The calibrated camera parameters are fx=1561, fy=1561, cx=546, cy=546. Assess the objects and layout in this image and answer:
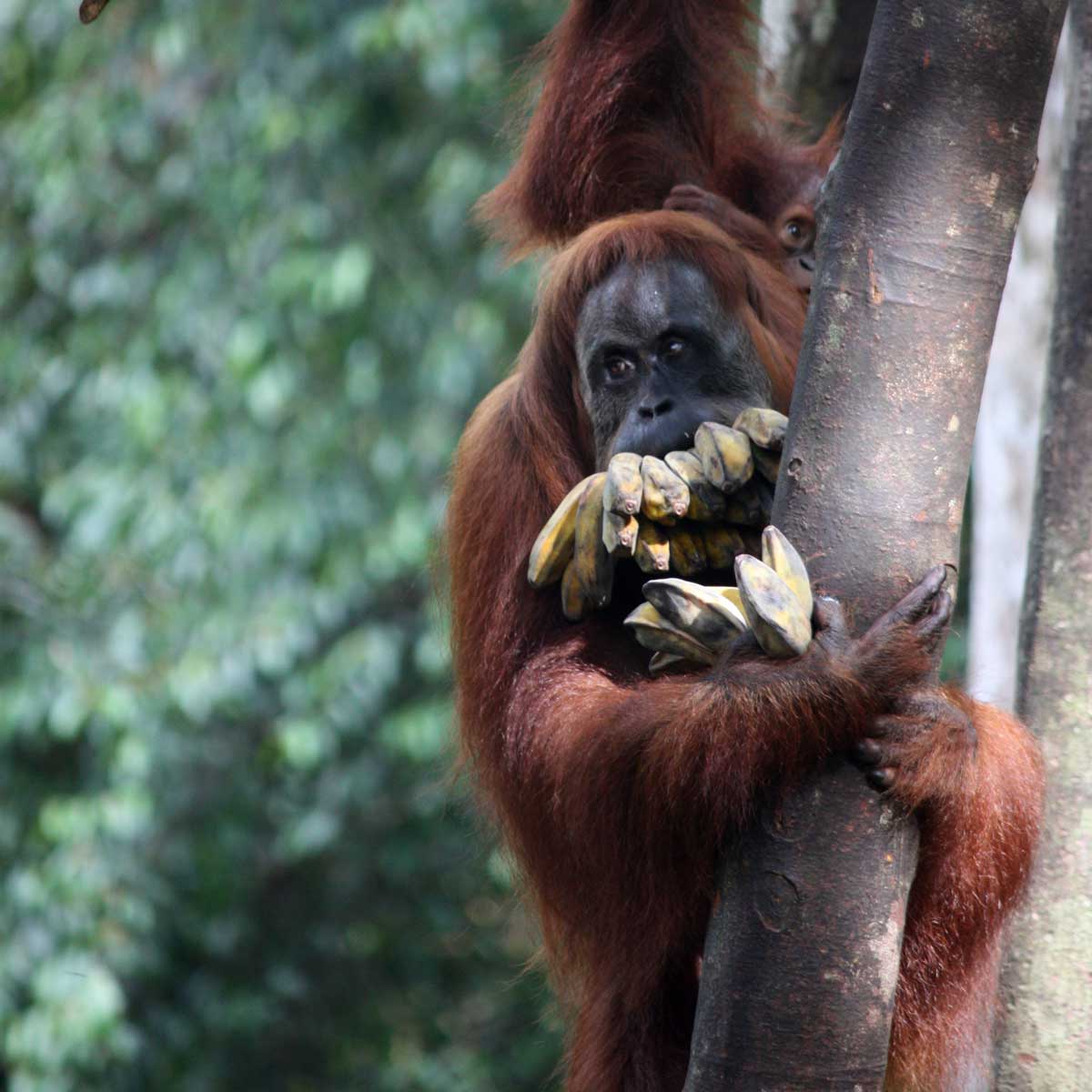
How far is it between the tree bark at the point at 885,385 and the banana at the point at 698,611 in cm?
18

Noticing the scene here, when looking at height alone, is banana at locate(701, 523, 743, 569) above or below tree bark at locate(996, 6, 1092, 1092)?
above

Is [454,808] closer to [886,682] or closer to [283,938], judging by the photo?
[283,938]

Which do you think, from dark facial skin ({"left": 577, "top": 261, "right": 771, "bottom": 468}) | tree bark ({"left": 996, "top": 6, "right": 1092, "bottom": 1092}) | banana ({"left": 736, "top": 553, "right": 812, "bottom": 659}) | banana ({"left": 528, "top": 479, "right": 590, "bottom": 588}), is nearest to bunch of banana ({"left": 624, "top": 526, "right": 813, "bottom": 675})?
banana ({"left": 736, "top": 553, "right": 812, "bottom": 659})

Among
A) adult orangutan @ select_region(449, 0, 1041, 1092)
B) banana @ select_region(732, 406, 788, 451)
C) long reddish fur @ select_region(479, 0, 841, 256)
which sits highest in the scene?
long reddish fur @ select_region(479, 0, 841, 256)

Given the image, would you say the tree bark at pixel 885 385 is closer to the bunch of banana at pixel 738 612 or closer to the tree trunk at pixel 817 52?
the bunch of banana at pixel 738 612

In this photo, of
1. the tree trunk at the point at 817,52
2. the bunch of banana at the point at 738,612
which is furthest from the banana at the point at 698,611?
the tree trunk at the point at 817,52

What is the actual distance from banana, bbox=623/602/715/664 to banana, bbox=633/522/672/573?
19 cm

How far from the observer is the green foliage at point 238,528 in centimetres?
534

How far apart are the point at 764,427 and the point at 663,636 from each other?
373 millimetres

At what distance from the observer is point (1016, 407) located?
12.8 feet

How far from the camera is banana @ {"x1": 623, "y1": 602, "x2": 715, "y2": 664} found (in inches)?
75.4

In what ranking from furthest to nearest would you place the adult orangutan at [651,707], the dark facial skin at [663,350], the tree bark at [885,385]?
1. the dark facial skin at [663,350]
2. the adult orangutan at [651,707]
3. the tree bark at [885,385]

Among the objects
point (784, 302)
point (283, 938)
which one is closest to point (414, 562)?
point (283, 938)

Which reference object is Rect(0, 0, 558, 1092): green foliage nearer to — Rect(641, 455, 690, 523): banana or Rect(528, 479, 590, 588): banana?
Rect(528, 479, 590, 588): banana
